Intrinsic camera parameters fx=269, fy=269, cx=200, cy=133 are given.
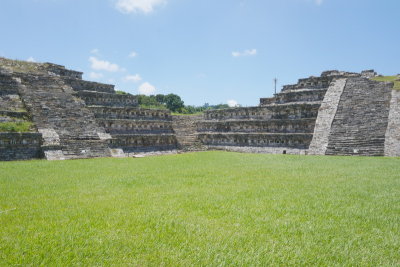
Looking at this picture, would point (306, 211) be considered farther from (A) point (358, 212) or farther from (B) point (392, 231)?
(B) point (392, 231)

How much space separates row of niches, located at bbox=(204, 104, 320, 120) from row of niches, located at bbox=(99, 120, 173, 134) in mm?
5067

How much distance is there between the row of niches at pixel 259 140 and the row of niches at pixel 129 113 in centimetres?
441

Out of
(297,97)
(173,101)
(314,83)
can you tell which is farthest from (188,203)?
(173,101)

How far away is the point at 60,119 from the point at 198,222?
17.1 meters

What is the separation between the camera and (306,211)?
18.4ft

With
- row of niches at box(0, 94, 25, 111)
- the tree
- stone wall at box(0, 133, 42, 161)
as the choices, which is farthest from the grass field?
the tree

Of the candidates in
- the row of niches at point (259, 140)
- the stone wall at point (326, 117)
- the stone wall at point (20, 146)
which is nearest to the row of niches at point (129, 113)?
the row of niches at point (259, 140)

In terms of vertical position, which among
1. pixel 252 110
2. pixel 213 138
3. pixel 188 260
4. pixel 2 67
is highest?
pixel 2 67

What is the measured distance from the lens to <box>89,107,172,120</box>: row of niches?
868 inches

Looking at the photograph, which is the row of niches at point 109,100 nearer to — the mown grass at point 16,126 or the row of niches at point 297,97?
the mown grass at point 16,126

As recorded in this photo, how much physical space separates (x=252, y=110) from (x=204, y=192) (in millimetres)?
19125

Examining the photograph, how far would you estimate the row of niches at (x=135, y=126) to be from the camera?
21750 millimetres

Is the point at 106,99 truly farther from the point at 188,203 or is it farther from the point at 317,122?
the point at 188,203

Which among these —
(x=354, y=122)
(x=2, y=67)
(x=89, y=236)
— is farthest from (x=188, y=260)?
(x=2, y=67)
